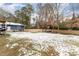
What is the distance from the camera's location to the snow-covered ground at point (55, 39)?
1.32 m

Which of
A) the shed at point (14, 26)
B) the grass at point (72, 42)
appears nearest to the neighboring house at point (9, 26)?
the shed at point (14, 26)

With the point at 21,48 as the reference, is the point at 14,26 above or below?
above

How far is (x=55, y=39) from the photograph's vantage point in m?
1.35

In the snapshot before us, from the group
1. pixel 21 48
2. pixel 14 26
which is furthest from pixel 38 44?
pixel 14 26

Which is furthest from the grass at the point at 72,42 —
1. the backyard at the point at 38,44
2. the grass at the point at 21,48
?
the grass at the point at 21,48

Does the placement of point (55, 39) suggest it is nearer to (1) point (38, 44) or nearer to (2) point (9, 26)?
(1) point (38, 44)

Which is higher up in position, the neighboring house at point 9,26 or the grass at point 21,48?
the neighboring house at point 9,26

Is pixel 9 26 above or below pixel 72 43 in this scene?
above

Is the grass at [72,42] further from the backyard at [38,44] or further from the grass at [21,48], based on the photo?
the grass at [21,48]

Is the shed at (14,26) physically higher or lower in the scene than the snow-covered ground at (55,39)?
higher

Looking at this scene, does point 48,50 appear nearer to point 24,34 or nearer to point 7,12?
point 24,34

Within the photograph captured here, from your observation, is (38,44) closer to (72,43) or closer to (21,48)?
(21,48)

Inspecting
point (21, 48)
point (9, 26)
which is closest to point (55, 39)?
point (21, 48)

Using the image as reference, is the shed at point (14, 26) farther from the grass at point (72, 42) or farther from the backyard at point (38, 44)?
the grass at point (72, 42)
